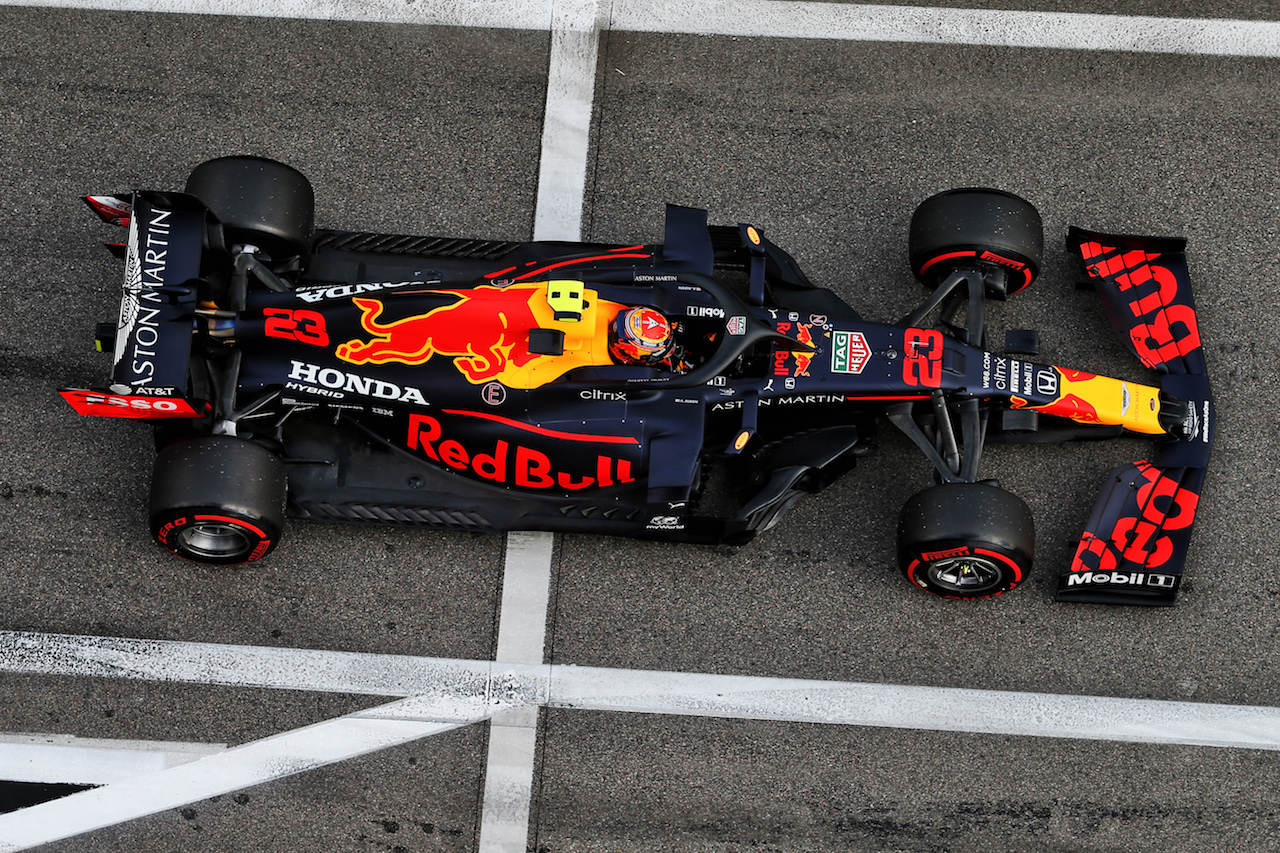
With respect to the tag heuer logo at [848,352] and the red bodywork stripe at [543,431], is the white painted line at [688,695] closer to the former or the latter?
the red bodywork stripe at [543,431]

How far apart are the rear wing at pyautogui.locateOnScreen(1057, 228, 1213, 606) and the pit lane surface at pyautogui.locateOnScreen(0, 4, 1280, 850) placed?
0.32 metres

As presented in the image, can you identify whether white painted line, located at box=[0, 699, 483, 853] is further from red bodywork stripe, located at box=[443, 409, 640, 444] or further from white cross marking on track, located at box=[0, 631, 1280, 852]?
red bodywork stripe, located at box=[443, 409, 640, 444]

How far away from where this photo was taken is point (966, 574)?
585 cm

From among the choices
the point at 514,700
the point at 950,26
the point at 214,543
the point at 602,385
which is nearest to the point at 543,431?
the point at 602,385

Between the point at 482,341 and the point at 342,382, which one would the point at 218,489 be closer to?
the point at 342,382

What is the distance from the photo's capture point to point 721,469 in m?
6.05

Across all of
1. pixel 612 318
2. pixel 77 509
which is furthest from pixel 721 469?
pixel 77 509

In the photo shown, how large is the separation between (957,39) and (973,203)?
64.6 inches

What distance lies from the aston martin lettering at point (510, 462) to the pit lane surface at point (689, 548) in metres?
0.56

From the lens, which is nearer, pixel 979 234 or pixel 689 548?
pixel 979 234

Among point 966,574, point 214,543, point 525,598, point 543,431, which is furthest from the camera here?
point 525,598

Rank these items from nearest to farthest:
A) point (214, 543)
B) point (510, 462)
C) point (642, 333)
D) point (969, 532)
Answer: point (642, 333) → point (969, 532) → point (510, 462) → point (214, 543)

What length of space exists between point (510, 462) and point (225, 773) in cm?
222

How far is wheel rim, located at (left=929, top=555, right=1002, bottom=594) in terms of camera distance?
5.52 metres
